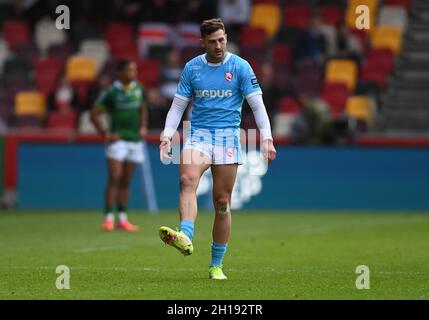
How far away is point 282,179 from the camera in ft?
76.2

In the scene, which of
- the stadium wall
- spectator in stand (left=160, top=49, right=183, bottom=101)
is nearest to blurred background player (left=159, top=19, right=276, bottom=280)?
the stadium wall

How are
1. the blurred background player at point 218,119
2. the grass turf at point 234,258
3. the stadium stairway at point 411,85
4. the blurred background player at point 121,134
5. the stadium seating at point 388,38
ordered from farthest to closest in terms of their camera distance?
the stadium seating at point 388,38
the stadium stairway at point 411,85
the blurred background player at point 121,134
the blurred background player at point 218,119
the grass turf at point 234,258

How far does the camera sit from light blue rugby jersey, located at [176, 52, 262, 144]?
1130 cm

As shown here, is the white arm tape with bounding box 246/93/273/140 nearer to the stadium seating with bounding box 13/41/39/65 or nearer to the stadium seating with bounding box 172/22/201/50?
the stadium seating with bounding box 172/22/201/50

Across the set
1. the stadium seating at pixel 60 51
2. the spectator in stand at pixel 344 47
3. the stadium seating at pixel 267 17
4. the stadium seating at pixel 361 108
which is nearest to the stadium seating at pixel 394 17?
the spectator in stand at pixel 344 47

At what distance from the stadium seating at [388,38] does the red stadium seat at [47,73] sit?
726 cm

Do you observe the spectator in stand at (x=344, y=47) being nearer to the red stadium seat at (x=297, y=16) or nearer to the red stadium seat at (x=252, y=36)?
the red stadium seat at (x=297, y=16)

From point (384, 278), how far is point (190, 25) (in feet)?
58.3

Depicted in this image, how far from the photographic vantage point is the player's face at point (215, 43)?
1115 cm

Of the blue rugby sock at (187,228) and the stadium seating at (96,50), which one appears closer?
the blue rugby sock at (187,228)

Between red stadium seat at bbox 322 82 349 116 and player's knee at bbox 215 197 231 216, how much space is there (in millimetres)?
15131

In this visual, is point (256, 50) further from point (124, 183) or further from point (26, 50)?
point (124, 183)

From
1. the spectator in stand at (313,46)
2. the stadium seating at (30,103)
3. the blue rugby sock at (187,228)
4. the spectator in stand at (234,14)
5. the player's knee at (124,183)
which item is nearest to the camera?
the blue rugby sock at (187,228)

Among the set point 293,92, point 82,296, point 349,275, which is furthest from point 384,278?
point 293,92
